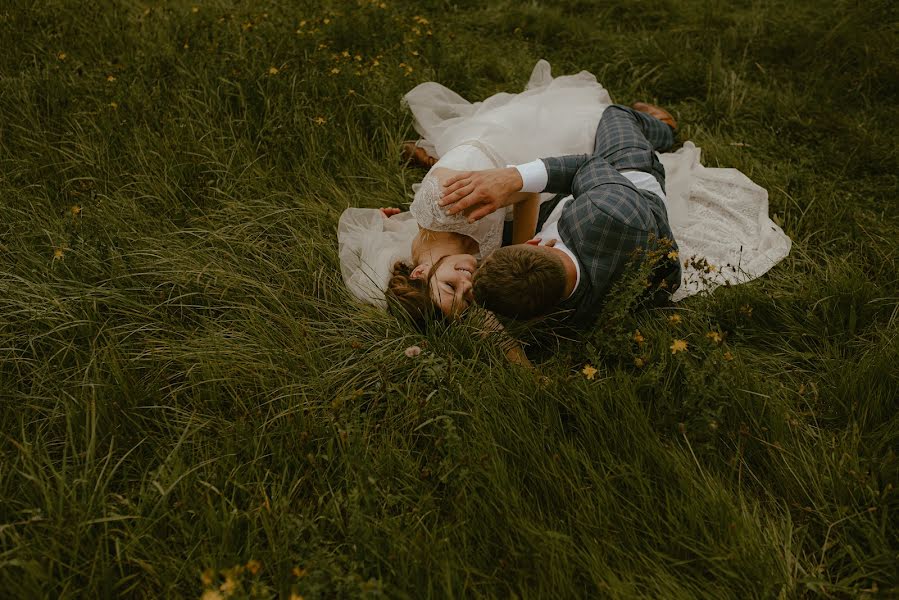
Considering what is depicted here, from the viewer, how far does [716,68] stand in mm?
4594

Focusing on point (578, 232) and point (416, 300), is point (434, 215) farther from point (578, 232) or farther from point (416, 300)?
point (578, 232)

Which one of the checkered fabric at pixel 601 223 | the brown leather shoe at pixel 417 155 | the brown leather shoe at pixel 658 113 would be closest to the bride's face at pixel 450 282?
the checkered fabric at pixel 601 223

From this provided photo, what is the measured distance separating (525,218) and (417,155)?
3.39 feet

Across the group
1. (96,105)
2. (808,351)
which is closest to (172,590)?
(808,351)

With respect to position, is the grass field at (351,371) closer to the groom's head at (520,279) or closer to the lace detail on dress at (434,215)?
the groom's head at (520,279)

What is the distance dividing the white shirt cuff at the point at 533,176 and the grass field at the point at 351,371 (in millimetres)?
825

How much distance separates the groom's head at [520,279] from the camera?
255 cm

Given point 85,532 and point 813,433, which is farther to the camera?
point 813,433

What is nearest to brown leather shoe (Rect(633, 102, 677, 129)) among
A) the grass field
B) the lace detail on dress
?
the grass field

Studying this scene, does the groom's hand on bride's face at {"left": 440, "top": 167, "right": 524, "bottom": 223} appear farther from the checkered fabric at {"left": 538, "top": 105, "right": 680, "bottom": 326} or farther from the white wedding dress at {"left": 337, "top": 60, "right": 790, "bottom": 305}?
the checkered fabric at {"left": 538, "top": 105, "right": 680, "bottom": 326}

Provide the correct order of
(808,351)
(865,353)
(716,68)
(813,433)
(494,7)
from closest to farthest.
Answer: (813,433)
(865,353)
(808,351)
(716,68)
(494,7)

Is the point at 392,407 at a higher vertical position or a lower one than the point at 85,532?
lower

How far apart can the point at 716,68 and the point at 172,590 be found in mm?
4926

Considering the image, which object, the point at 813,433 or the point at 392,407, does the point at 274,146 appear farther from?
the point at 813,433
